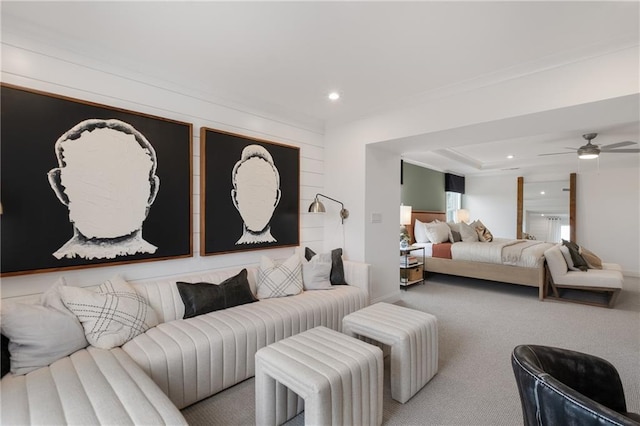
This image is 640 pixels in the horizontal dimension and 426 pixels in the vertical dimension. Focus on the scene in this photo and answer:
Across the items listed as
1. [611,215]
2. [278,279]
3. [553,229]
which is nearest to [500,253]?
[553,229]

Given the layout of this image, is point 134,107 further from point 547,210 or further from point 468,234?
point 547,210

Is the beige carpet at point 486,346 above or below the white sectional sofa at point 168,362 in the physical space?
below

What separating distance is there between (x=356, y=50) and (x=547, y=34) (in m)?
A: 1.27

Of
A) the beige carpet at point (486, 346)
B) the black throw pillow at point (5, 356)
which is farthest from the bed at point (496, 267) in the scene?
the black throw pillow at point (5, 356)

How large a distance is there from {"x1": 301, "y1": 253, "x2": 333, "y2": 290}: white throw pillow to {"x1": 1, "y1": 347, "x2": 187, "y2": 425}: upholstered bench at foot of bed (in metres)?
1.75

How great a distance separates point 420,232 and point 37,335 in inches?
220

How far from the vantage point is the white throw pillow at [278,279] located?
9.33 feet

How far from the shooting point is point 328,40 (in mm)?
2039

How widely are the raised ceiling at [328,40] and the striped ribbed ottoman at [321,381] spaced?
198 cm

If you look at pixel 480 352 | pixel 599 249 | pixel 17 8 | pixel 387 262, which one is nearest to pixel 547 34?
pixel 480 352

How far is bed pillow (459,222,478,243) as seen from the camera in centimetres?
A: 557

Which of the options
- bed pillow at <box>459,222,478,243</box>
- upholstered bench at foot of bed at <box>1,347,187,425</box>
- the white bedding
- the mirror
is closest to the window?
the mirror

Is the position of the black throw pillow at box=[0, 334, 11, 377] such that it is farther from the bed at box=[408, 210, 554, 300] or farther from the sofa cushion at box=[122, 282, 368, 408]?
the bed at box=[408, 210, 554, 300]

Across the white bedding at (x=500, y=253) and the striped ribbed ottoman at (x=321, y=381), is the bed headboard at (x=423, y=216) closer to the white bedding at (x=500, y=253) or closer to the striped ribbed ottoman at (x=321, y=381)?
the white bedding at (x=500, y=253)
